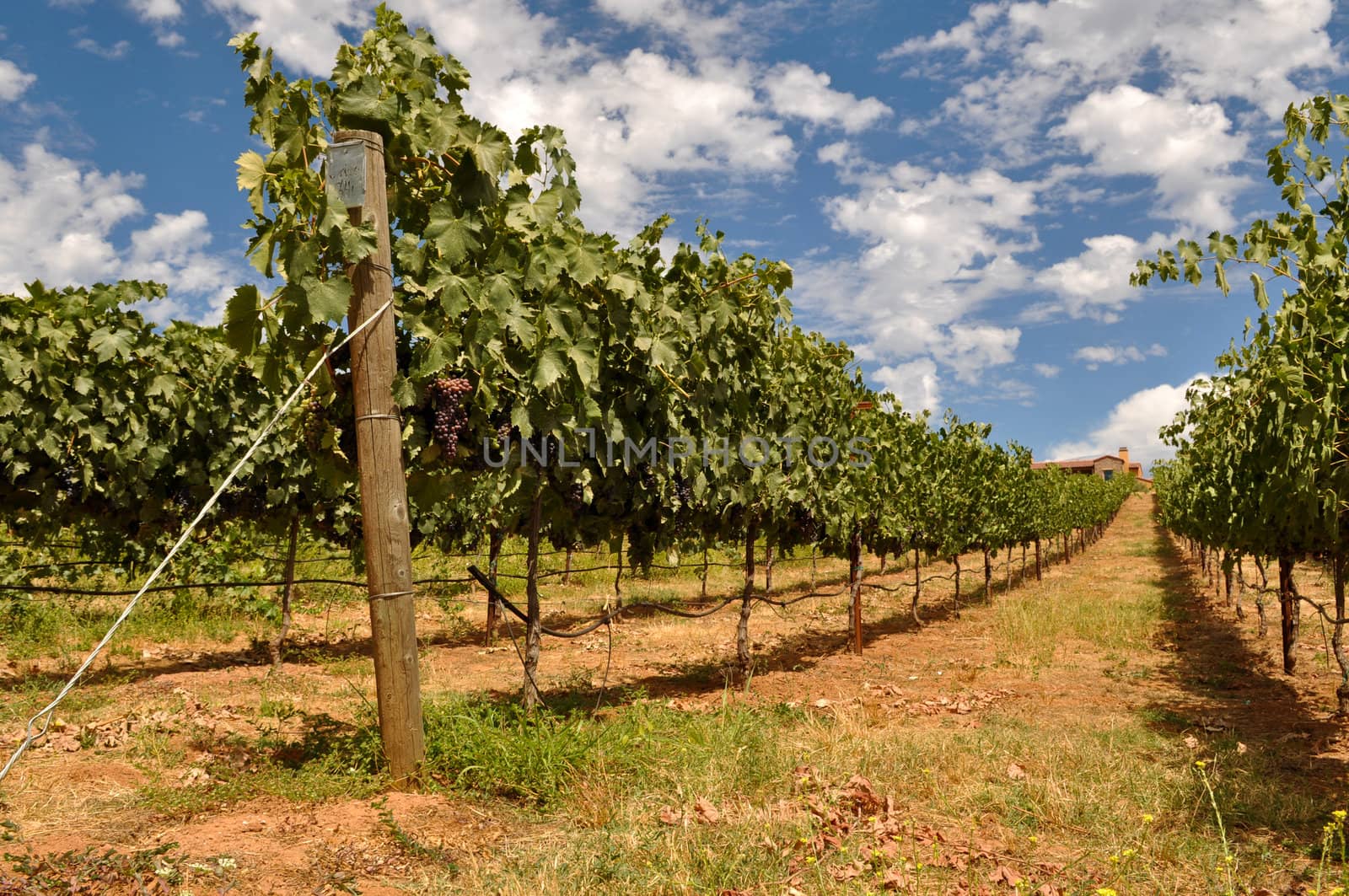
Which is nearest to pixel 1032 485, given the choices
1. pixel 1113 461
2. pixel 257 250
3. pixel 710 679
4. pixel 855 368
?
pixel 855 368

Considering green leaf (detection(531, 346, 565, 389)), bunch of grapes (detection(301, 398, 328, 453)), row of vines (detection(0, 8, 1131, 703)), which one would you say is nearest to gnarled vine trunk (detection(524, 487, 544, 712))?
row of vines (detection(0, 8, 1131, 703))

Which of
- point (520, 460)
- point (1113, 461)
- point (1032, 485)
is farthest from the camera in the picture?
point (1113, 461)

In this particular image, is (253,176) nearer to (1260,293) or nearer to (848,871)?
(848,871)

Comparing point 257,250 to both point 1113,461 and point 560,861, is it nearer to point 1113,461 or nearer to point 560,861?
point 560,861

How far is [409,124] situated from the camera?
433 cm

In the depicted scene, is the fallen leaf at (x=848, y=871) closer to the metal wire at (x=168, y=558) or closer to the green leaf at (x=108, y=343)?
the metal wire at (x=168, y=558)

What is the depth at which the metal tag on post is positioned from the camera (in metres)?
4.04

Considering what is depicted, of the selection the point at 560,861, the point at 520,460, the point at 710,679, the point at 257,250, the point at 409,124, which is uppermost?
the point at 409,124

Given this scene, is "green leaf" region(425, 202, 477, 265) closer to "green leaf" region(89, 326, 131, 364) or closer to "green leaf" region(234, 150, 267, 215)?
"green leaf" region(234, 150, 267, 215)

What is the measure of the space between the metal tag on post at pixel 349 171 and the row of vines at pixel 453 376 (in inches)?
4.3

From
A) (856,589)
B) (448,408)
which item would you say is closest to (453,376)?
(448,408)

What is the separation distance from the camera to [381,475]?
406 cm

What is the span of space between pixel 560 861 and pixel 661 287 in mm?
4134

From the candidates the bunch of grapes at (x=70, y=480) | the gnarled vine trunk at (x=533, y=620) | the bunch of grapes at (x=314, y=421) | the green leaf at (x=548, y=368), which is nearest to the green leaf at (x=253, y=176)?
the bunch of grapes at (x=314, y=421)
